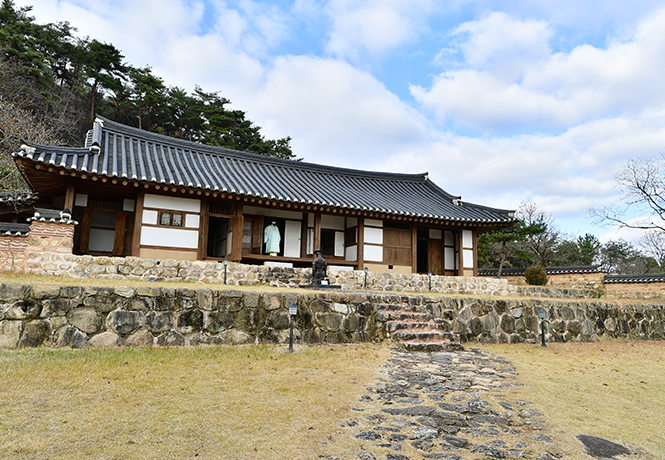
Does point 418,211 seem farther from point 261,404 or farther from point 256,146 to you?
point 256,146

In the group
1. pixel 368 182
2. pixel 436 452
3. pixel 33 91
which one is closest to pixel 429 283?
pixel 368 182

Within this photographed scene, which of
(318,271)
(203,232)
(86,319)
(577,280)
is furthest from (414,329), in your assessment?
(577,280)

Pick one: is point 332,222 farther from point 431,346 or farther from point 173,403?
point 173,403

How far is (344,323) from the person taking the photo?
873 centimetres

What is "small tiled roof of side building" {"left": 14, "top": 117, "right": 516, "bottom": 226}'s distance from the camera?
12.4 m

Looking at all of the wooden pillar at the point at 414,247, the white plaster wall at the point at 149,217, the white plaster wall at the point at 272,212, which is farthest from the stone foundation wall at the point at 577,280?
the white plaster wall at the point at 149,217

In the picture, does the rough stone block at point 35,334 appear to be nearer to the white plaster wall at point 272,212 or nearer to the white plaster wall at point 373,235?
the white plaster wall at point 272,212

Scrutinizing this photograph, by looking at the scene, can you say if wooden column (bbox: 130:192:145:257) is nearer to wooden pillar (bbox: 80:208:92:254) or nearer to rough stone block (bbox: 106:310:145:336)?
wooden pillar (bbox: 80:208:92:254)

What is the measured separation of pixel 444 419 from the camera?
443cm

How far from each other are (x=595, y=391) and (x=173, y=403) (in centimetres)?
592

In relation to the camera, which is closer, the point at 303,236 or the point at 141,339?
the point at 141,339

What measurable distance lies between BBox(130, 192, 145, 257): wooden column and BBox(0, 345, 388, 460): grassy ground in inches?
280

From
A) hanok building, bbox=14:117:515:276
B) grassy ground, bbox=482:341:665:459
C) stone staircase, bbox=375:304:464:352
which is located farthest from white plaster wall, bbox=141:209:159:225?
grassy ground, bbox=482:341:665:459

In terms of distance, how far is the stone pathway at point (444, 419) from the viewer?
360 cm
